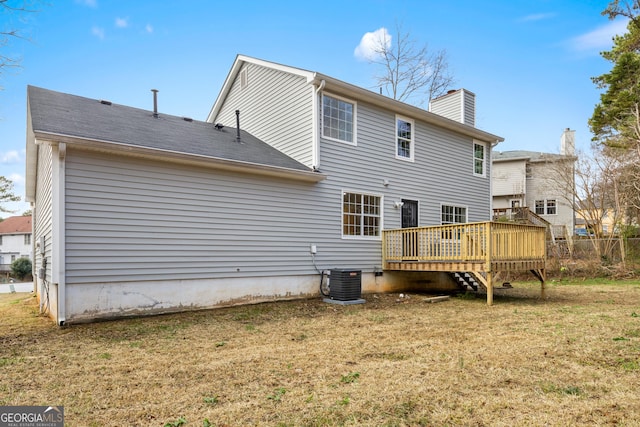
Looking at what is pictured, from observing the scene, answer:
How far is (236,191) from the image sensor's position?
27.7 feet

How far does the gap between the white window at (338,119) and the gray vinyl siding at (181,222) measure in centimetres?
164

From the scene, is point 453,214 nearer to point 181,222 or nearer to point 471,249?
point 471,249

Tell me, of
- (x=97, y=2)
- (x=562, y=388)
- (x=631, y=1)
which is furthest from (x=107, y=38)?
(x=631, y=1)

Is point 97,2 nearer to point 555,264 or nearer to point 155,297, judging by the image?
point 155,297

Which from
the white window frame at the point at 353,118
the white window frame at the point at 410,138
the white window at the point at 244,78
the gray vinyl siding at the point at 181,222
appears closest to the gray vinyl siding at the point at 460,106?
the white window frame at the point at 410,138

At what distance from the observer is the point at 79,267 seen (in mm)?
6531

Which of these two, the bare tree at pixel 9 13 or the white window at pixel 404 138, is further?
the white window at pixel 404 138

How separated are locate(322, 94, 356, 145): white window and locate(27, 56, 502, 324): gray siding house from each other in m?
0.04

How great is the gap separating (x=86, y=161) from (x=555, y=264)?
16.4 meters

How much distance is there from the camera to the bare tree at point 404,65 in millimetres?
21359

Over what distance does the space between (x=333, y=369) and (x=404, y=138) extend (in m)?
8.88

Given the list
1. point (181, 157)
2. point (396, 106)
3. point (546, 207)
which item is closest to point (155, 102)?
point (181, 157)

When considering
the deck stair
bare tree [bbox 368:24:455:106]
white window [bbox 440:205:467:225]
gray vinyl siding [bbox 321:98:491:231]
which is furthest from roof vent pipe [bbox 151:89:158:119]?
bare tree [bbox 368:24:455:106]

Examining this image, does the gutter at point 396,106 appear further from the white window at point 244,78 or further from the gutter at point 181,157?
the white window at point 244,78
